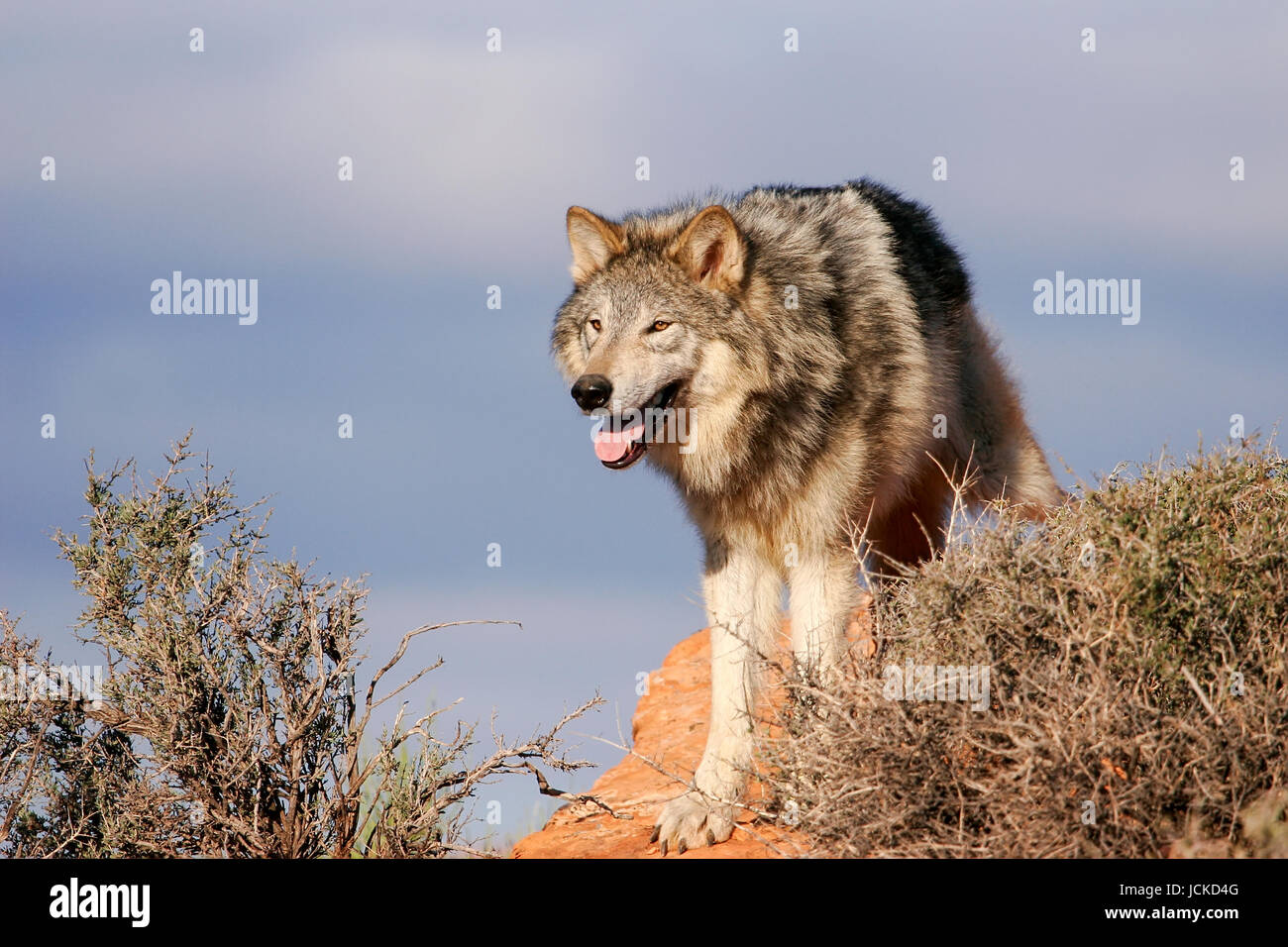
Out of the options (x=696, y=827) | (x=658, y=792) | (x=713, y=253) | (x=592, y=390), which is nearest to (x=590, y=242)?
(x=713, y=253)

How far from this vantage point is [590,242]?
641 centimetres

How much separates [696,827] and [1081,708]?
214 centimetres

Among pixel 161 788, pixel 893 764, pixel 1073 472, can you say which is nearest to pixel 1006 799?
pixel 893 764

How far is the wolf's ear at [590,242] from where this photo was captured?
248 inches

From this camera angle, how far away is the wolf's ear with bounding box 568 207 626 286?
20.7ft

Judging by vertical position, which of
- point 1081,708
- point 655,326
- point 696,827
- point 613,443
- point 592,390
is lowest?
point 696,827

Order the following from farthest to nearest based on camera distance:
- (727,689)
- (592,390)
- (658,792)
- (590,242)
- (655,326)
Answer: (658,792) < (590,242) < (727,689) < (655,326) < (592,390)

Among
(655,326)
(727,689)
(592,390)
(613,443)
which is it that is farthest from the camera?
(727,689)

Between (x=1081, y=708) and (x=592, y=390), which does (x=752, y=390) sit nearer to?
(x=592, y=390)

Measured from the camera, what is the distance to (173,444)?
658cm

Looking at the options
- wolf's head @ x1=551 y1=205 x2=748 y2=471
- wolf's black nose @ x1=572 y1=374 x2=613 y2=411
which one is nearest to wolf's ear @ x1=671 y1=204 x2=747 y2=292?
wolf's head @ x1=551 y1=205 x2=748 y2=471

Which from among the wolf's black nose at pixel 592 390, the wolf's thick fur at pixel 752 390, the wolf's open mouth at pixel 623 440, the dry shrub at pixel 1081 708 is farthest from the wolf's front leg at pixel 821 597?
the wolf's black nose at pixel 592 390
